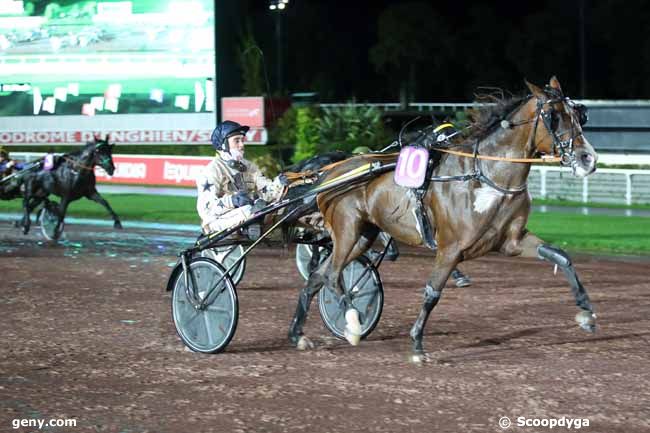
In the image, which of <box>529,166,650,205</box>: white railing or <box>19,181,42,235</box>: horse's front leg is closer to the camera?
<box>19,181,42,235</box>: horse's front leg

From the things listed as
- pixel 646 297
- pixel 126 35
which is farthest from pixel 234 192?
pixel 126 35

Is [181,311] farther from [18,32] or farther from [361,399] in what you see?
[18,32]

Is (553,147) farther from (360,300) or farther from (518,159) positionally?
(360,300)

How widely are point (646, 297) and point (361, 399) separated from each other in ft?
15.2

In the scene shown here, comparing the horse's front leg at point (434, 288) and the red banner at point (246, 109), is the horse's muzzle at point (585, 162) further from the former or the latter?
the red banner at point (246, 109)

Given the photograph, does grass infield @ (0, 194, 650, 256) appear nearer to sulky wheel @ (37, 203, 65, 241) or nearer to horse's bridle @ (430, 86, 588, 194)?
sulky wheel @ (37, 203, 65, 241)

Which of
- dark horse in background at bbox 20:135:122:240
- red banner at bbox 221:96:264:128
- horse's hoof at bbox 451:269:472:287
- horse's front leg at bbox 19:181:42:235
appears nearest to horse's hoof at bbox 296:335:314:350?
horse's hoof at bbox 451:269:472:287

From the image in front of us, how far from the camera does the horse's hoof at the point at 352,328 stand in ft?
24.1

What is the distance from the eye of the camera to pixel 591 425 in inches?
220

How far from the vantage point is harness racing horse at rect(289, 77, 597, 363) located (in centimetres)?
710

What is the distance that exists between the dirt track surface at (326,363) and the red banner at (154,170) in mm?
13805

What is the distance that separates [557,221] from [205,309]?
35.5 ft

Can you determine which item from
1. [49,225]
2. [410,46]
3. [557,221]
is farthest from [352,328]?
[410,46]

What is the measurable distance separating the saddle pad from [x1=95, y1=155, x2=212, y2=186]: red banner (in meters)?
17.5
